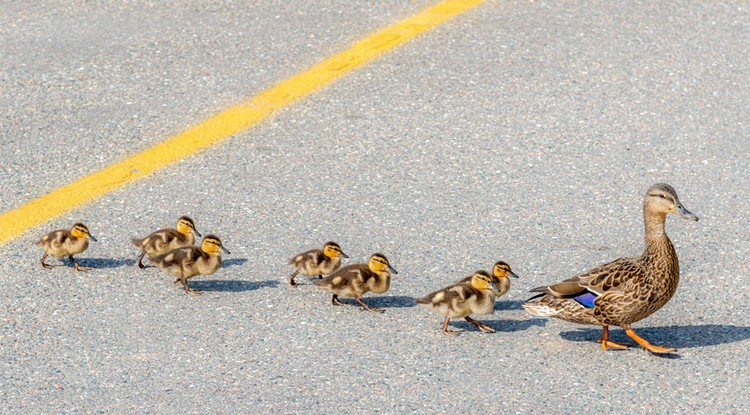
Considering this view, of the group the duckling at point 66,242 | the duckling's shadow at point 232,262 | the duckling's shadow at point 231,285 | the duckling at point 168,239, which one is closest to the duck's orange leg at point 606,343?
the duckling's shadow at point 231,285

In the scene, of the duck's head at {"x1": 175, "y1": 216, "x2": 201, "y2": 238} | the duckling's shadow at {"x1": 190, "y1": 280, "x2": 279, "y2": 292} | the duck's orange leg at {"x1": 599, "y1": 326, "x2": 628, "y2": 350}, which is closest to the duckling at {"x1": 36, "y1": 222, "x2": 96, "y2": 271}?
the duck's head at {"x1": 175, "y1": 216, "x2": 201, "y2": 238}

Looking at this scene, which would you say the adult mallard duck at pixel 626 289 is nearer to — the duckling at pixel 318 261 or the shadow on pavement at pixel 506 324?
the shadow on pavement at pixel 506 324

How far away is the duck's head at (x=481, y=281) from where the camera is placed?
7.09 m

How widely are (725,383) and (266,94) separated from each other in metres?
4.24

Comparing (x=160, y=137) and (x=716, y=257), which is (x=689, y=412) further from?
(x=160, y=137)

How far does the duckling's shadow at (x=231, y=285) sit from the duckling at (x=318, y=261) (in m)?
0.15

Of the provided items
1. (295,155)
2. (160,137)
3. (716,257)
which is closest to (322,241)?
(295,155)

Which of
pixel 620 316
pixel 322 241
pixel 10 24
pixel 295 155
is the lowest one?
pixel 620 316

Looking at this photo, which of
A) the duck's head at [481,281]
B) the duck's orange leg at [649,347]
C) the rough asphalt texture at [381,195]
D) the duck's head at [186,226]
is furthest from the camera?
the duck's head at [186,226]

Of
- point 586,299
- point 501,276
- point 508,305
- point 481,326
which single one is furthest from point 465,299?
point 586,299

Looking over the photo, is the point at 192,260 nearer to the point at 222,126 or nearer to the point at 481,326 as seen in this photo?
the point at 481,326

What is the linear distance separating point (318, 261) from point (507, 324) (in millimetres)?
1120

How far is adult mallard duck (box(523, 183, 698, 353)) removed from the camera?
6.89m

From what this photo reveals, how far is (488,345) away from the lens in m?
6.96
